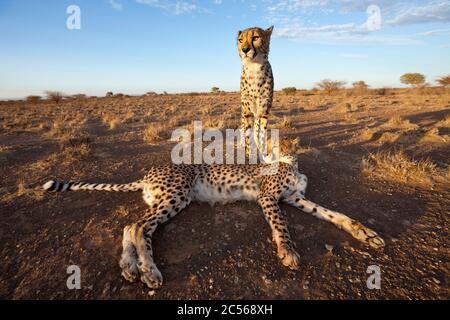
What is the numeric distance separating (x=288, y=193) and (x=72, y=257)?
8.91 ft

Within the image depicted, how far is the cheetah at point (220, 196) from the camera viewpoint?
2.82 m

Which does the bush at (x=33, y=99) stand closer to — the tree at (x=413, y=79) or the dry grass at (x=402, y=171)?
the dry grass at (x=402, y=171)

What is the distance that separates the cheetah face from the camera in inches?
200

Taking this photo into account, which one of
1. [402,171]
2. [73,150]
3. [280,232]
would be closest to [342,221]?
[280,232]

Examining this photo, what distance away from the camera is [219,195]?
3.95 m

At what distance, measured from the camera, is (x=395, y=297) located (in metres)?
2.34

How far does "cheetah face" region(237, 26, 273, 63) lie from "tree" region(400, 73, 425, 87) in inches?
1386

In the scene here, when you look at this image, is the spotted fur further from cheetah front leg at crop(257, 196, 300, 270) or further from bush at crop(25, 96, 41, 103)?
bush at crop(25, 96, 41, 103)

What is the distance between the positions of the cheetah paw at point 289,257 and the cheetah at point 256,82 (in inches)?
99.9

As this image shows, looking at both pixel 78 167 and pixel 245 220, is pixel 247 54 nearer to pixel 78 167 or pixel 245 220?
pixel 245 220

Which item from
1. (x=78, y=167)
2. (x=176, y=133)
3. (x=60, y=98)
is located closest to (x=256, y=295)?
(x=78, y=167)

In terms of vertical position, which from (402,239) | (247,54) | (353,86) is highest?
(353,86)
